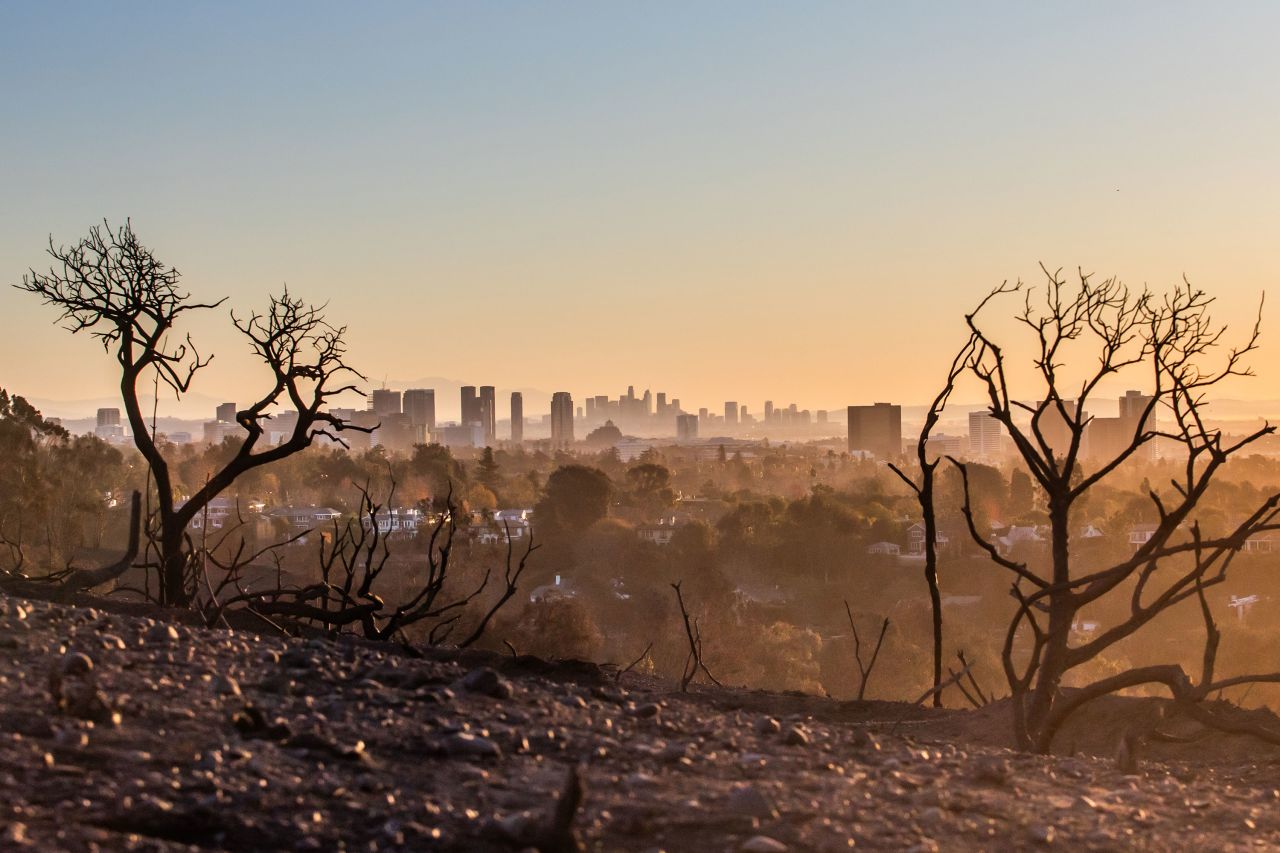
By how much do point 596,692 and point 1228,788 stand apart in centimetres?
254

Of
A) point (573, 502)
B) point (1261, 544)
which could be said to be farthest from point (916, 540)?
point (573, 502)

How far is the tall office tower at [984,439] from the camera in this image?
13338cm

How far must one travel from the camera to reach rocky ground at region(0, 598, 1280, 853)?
10.9ft

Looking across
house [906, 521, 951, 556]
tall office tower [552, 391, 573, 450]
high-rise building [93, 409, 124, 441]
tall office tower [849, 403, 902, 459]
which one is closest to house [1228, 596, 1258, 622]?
house [906, 521, 951, 556]

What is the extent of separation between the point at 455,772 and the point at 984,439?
15218 cm

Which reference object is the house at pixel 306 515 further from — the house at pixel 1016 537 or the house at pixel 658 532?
the house at pixel 1016 537

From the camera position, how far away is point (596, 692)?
214 inches

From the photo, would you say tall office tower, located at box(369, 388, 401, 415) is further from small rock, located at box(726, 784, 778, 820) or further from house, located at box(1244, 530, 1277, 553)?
small rock, located at box(726, 784, 778, 820)

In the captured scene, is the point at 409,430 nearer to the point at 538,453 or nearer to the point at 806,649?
the point at 538,453

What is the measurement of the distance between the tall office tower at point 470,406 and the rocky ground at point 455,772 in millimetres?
174573

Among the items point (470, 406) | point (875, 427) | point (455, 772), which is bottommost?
point (455, 772)

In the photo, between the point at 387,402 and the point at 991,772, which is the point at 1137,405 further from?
the point at 387,402

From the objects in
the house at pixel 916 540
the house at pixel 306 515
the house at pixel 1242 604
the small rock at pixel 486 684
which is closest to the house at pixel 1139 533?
the house at pixel 1242 604

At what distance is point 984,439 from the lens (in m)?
151
